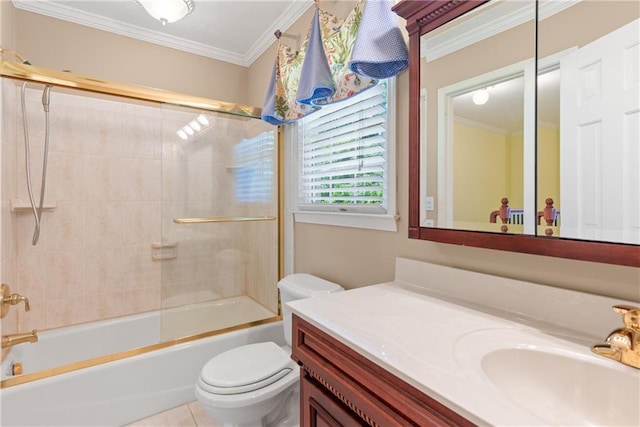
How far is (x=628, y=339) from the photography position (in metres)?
0.63

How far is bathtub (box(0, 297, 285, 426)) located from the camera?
4.68 feet

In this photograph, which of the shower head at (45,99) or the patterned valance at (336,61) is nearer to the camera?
the patterned valance at (336,61)

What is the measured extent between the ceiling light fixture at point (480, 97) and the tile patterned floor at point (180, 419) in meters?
1.96

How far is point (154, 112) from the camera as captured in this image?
7.72 feet

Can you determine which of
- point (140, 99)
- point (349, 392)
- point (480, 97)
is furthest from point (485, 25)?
point (140, 99)

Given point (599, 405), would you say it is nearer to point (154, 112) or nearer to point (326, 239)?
point (326, 239)

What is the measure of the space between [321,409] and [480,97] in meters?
1.14

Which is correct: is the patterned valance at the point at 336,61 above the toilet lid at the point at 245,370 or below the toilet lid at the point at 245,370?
above

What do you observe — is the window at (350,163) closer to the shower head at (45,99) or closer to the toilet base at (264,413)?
the toilet base at (264,413)

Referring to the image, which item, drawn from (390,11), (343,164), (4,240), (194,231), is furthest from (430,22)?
(4,240)

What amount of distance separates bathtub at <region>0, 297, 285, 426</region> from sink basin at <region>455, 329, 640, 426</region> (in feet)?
5.32

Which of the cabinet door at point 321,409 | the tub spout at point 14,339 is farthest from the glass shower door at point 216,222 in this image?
the cabinet door at point 321,409

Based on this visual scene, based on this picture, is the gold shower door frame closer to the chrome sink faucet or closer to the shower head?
the shower head

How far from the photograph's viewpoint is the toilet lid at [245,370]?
1306 mm
